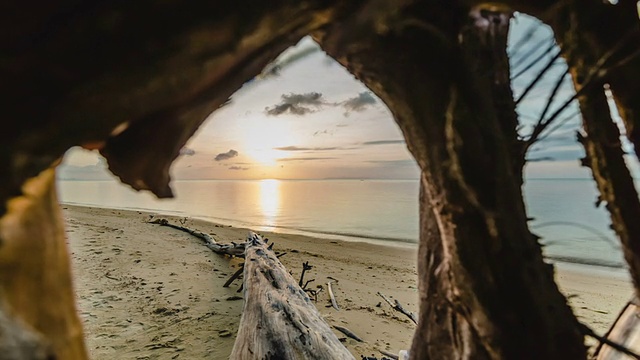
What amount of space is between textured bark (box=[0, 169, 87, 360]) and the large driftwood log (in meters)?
2.43

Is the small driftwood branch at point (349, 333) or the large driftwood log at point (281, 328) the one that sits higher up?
the large driftwood log at point (281, 328)

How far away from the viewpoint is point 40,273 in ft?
3.08

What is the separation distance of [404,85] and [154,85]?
80cm

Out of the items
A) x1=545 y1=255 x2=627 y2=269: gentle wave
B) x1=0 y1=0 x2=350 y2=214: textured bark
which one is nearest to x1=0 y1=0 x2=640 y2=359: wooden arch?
x1=0 y1=0 x2=350 y2=214: textured bark

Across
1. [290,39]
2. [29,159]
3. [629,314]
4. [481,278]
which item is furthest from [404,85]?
[629,314]

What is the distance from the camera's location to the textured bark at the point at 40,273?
76cm

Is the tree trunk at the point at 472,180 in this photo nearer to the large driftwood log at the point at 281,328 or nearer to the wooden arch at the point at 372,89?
the wooden arch at the point at 372,89

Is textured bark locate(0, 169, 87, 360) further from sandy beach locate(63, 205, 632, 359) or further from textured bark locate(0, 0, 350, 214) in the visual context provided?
sandy beach locate(63, 205, 632, 359)

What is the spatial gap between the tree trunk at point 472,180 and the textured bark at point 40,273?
92cm

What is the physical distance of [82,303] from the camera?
5.96m

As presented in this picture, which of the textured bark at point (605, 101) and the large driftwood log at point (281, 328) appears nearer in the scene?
the textured bark at point (605, 101)

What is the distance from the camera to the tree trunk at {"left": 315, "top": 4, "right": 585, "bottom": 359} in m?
1.22

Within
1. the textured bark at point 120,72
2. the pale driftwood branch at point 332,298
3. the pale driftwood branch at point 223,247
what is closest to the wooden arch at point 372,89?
the textured bark at point 120,72

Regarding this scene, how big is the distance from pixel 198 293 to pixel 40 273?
20.6 feet
